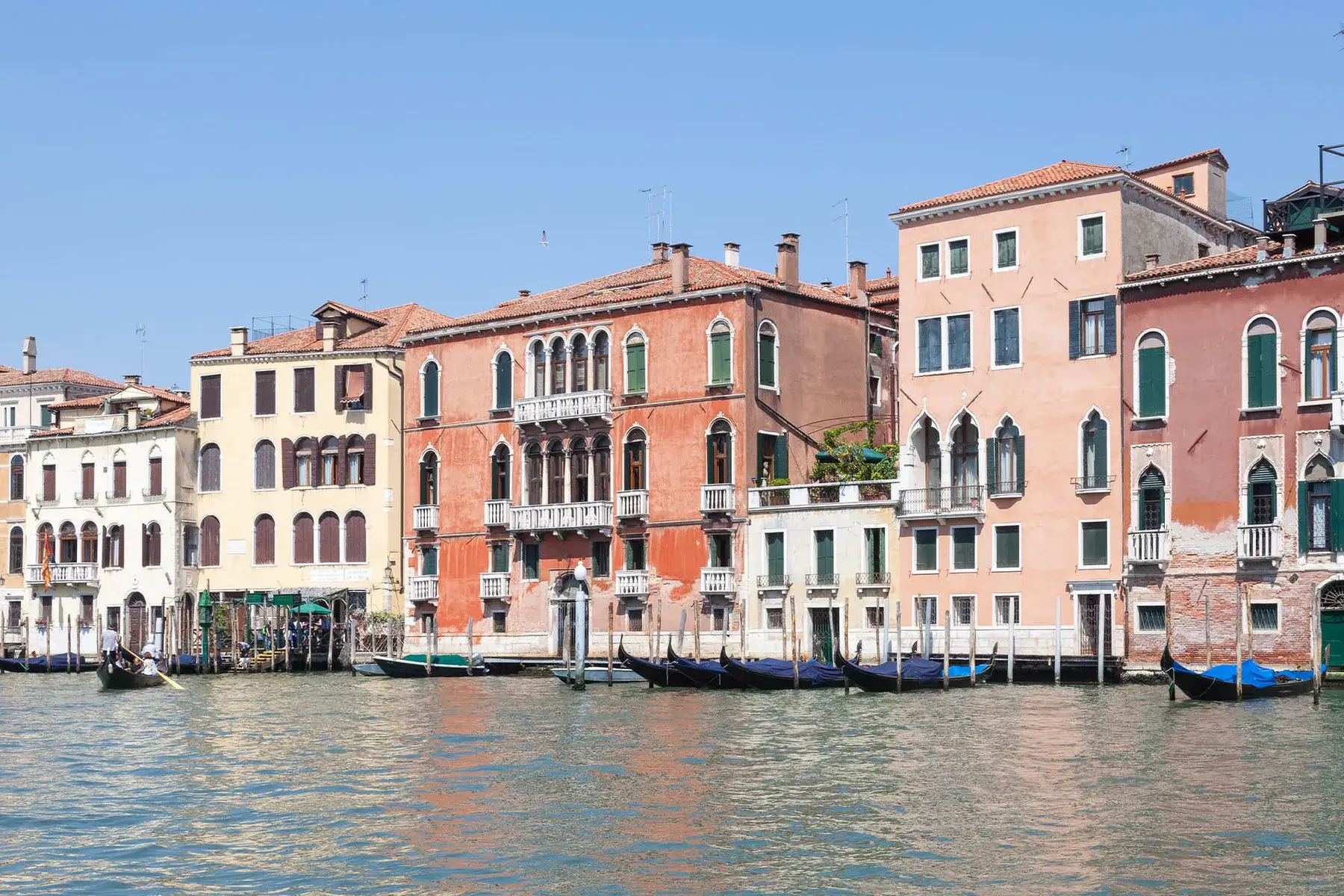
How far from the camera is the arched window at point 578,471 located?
4122 centimetres

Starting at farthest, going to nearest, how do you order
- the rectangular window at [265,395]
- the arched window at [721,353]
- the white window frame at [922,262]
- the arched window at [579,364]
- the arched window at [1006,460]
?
1. the rectangular window at [265,395]
2. the arched window at [579,364]
3. the arched window at [721,353]
4. the white window frame at [922,262]
5. the arched window at [1006,460]

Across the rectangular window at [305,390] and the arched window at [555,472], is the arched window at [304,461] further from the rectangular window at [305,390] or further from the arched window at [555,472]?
the arched window at [555,472]

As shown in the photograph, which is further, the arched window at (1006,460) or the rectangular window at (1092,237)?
the arched window at (1006,460)

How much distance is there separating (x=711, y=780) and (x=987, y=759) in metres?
3.54

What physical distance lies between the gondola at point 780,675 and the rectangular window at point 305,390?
16.9 metres

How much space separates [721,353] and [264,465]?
13867mm

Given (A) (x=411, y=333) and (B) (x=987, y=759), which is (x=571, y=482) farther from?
(B) (x=987, y=759)

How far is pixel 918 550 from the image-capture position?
36469mm

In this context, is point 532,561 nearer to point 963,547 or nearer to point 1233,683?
point 963,547

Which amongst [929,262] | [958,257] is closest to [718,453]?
[929,262]

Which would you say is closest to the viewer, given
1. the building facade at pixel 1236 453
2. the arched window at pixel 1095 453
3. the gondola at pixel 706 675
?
the building facade at pixel 1236 453

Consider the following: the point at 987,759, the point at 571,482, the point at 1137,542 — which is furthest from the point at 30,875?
the point at 571,482

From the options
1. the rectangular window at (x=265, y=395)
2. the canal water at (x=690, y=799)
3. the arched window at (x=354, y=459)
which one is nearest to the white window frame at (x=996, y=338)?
the canal water at (x=690, y=799)

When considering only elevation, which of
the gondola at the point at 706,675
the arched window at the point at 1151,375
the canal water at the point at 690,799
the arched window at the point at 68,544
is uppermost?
the arched window at the point at 1151,375
